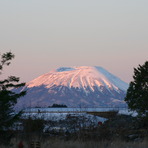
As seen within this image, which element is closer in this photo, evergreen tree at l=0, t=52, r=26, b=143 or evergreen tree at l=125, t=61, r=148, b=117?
evergreen tree at l=0, t=52, r=26, b=143

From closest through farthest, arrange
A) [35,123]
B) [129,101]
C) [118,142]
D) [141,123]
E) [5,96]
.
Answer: [5,96], [118,142], [35,123], [141,123], [129,101]

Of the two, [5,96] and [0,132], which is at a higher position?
[5,96]

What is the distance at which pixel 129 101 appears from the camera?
49688 millimetres

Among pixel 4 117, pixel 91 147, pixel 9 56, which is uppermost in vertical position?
pixel 9 56

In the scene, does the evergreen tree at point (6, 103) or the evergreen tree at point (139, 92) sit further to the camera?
the evergreen tree at point (139, 92)

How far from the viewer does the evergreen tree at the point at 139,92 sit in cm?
4719

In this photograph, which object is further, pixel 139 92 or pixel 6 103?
pixel 139 92

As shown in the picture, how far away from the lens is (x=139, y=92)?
159 ft

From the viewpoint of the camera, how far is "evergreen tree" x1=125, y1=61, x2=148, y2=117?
47.2m

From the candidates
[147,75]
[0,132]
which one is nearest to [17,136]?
[0,132]

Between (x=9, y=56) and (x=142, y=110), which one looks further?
(x=142, y=110)

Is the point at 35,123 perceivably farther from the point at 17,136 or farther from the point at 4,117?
the point at 4,117

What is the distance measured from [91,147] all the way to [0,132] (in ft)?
13.8

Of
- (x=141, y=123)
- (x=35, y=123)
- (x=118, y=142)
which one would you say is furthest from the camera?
(x=141, y=123)
